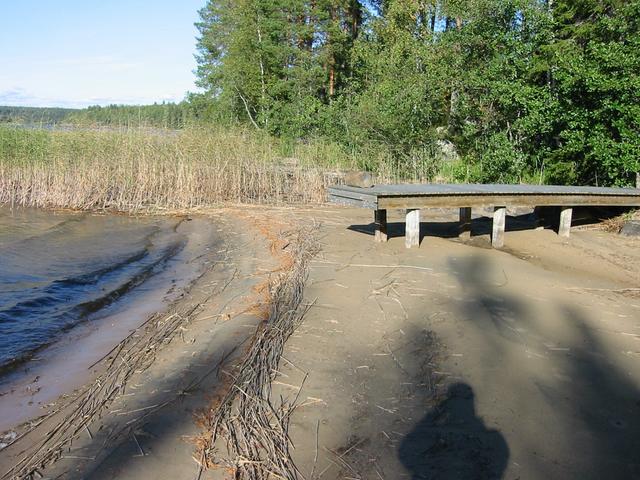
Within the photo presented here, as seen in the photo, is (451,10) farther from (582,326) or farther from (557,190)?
(582,326)

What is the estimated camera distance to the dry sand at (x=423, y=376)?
10.4 feet

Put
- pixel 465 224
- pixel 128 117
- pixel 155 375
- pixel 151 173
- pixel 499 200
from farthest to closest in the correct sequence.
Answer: pixel 128 117, pixel 151 173, pixel 465 224, pixel 499 200, pixel 155 375

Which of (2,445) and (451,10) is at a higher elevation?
(451,10)

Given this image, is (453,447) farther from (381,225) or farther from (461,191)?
(381,225)

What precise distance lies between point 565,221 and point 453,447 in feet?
23.4

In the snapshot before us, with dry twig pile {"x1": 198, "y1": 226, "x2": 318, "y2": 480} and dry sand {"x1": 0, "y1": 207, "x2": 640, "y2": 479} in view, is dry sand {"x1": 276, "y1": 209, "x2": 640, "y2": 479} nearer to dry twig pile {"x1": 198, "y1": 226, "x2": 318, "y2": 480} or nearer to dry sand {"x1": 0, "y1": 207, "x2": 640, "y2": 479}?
dry sand {"x1": 0, "y1": 207, "x2": 640, "y2": 479}

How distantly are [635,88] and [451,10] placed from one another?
7.89 metres

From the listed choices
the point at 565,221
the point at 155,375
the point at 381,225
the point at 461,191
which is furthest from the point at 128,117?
the point at 155,375

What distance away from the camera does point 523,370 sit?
13.9 feet

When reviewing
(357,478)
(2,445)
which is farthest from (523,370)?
(2,445)

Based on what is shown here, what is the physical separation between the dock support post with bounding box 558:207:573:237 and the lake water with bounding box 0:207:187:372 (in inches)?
262

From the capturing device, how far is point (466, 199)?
8125 mm

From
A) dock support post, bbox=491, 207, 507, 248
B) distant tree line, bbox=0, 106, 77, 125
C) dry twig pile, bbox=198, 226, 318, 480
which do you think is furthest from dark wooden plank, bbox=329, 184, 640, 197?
distant tree line, bbox=0, 106, 77, 125

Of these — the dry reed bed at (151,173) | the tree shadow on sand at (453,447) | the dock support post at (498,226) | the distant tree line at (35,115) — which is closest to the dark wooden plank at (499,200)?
the dock support post at (498,226)
